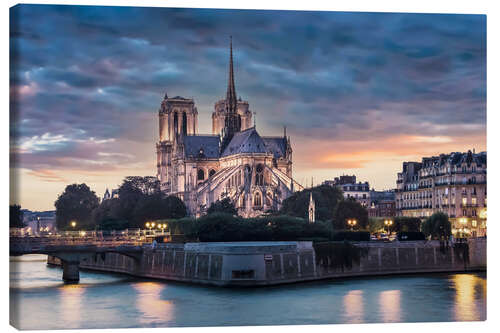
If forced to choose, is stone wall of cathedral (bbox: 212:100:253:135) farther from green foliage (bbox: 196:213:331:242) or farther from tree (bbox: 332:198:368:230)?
green foliage (bbox: 196:213:331:242)

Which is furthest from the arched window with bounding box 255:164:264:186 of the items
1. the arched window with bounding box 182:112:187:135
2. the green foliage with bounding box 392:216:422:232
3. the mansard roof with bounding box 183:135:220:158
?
the green foliage with bounding box 392:216:422:232

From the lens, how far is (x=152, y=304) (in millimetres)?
35469

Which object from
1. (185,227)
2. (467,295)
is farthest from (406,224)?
(467,295)

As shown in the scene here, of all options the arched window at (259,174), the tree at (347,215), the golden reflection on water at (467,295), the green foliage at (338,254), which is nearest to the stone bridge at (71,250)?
the green foliage at (338,254)

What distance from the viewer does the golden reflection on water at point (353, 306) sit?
104 feet

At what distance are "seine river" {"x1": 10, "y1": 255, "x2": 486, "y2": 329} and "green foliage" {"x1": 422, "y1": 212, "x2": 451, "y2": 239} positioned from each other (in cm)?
1011

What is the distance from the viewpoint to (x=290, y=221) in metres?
55.0

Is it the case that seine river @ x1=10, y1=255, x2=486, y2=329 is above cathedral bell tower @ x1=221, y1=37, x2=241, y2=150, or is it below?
below

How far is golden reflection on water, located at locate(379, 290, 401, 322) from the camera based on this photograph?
3172cm

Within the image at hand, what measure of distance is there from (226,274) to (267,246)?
7.23 ft

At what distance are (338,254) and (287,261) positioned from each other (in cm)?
493

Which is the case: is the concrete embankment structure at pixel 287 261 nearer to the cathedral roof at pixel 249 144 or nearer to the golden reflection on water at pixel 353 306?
the golden reflection on water at pixel 353 306
